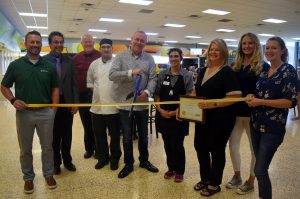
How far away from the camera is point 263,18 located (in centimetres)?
1218

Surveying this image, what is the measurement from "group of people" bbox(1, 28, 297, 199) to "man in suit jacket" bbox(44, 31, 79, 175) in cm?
1

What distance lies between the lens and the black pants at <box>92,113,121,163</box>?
350 centimetres

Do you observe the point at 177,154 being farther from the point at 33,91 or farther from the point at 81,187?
the point at 33,91

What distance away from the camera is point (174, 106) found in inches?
120

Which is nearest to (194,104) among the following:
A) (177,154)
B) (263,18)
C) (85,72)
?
(177,154)

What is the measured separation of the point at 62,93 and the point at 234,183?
7.41 feet

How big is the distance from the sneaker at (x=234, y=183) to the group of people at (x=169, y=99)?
0.01 m

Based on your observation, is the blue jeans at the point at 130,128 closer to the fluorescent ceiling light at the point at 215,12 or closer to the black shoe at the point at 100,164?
the black shoe at the point at 100,164

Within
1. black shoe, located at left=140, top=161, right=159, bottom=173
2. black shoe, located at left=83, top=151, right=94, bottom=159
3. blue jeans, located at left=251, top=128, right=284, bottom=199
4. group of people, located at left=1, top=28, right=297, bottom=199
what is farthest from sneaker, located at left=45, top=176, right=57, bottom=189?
blue jeans, located at left=251, top=128, right=284, bottom=199

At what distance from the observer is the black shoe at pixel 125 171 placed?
130 inches

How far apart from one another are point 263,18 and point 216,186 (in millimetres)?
11216

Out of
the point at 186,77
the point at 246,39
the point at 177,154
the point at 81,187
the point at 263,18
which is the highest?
the point at 263,18

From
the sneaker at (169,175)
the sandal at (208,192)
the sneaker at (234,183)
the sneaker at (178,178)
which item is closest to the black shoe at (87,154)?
the sneaker at (169,175)

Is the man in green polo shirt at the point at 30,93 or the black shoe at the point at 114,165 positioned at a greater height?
the man in green polo shirt at the point at 30,93
